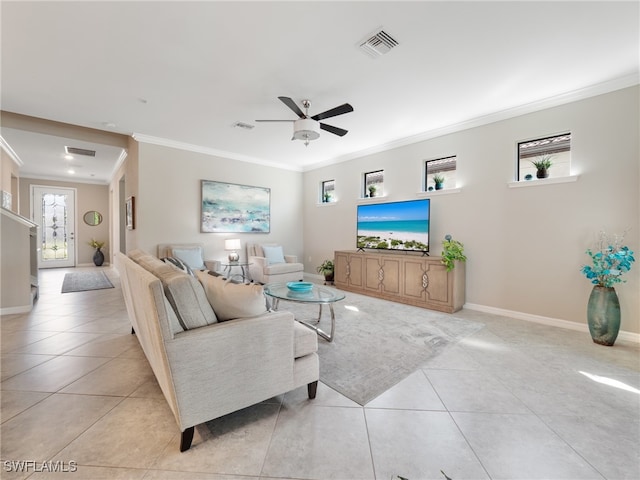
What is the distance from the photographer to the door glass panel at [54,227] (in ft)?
27.4

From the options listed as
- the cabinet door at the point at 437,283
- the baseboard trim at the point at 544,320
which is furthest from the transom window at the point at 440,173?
the baseboard trim at the point at 544,320

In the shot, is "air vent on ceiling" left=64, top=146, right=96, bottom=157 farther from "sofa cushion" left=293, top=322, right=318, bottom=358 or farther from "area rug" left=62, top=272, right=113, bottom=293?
"sofa cushion" left=293, top=322, right=318, bottom=358

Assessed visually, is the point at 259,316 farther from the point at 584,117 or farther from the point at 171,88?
the point at 584,117

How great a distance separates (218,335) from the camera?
1.48 m

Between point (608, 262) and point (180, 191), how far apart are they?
21.0ft

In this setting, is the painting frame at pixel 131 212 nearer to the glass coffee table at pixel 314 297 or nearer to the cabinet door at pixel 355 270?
the glass coffee table at pixel 314 297

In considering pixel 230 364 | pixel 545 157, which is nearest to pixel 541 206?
pixel 545 157

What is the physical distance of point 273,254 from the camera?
6086mm

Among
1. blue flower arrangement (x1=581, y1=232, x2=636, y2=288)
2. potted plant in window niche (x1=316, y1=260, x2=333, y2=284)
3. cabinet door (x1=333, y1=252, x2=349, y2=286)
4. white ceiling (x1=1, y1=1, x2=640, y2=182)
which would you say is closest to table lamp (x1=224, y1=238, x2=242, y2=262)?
potted plant in window niche (x1=316, y1=260, x2=333, y2=284)

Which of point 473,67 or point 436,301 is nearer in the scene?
point 473,67

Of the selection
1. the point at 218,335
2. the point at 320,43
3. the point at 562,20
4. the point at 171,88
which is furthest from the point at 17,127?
the point at 562,20

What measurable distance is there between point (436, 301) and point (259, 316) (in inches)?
129

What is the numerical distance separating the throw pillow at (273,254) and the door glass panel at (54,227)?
7.30 meters

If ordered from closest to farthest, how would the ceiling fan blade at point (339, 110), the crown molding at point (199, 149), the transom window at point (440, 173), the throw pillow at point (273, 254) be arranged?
the ceiling fan blade at point (339, 110), the transom window at point (440, 173), the crown molding at point (199, 149), the throw pillow at point (273, 254)
